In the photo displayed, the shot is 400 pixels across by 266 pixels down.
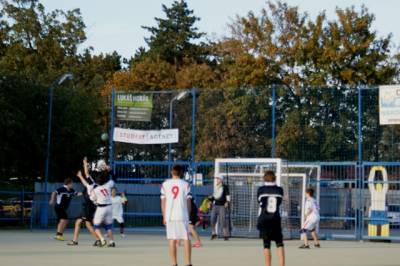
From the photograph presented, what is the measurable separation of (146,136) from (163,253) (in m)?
9.40

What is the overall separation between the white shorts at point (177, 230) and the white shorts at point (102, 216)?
22.5 ft

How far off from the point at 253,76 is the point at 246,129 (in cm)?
2026

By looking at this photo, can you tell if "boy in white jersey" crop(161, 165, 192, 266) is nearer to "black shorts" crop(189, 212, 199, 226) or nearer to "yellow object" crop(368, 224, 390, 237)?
"black shorts" crop(189, 212, 199, 226)

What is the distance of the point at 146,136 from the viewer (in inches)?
1137

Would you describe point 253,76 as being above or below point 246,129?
above

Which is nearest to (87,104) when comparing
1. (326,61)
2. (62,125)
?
(62,125)

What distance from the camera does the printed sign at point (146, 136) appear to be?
93.7 ft

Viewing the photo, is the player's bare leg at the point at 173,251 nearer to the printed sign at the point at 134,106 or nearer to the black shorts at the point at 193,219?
the black shorts at the point at 193,219

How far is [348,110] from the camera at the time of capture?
27.4 metres

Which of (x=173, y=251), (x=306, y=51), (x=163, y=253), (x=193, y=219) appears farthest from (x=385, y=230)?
(x=306, y=51)

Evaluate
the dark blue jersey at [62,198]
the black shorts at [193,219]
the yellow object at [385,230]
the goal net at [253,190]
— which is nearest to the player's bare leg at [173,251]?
the black shorts at [193,219]

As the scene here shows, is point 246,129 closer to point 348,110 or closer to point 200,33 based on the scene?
point 348,110

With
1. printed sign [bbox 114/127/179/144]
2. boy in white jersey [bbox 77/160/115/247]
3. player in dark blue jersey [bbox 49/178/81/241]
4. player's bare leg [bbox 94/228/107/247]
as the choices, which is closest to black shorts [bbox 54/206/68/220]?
player in dark blue jersey [bbox 49/178/81/241]

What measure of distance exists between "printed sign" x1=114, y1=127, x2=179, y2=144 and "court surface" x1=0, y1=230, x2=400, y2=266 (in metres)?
3.91
